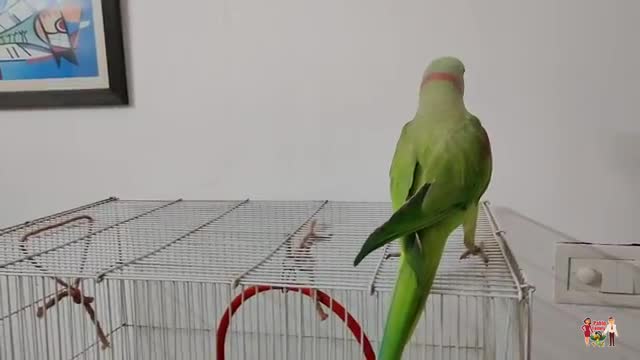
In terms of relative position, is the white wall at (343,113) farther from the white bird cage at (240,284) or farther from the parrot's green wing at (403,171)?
the parrot's green wing at (403,171)

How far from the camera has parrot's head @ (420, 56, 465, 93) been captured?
27.9 inches

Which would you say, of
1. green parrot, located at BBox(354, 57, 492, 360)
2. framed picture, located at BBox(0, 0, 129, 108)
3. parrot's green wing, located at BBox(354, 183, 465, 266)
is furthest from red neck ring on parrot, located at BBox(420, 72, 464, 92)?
framed picture, located at BBox(0, 0, 129, 108)

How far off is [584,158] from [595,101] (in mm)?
88

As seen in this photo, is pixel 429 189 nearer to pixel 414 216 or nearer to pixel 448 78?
pixel 414 216

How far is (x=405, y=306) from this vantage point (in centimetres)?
61

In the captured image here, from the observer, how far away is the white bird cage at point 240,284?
0.70 meters

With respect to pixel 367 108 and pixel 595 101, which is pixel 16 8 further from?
pixel 595 101

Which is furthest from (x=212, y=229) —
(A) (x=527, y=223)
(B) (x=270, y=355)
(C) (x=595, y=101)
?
(C) (x=595, y=101)

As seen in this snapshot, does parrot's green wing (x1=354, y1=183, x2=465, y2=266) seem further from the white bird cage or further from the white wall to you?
the white wall

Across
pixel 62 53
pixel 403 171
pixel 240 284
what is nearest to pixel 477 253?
pixel 403 171

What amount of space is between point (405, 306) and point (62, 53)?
0.81 m

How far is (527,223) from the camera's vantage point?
100 centimetres

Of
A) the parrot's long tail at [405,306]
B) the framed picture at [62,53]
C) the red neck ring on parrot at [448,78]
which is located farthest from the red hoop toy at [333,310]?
the framed picture at [62,53]

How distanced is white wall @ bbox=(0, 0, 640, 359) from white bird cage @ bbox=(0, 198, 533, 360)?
73mm
